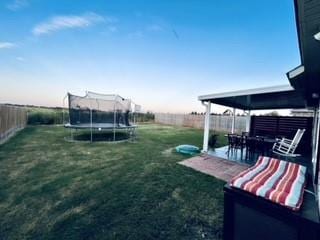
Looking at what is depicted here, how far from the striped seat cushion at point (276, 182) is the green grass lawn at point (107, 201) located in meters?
0.89

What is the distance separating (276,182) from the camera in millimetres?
2062

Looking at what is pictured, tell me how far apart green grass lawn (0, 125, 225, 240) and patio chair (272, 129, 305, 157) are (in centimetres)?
332

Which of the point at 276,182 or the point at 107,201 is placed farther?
the point at 107,201

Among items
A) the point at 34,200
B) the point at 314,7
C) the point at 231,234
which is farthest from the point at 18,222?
the point at 314,7

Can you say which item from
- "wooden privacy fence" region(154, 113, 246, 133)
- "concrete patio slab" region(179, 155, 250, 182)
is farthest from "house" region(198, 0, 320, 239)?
"wooden privacy fence" region(154, 113, 246, 133)

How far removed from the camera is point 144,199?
3.10 metres

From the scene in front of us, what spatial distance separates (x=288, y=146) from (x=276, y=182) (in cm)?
457

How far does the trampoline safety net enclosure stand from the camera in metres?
10.1

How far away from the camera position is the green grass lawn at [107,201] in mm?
2309

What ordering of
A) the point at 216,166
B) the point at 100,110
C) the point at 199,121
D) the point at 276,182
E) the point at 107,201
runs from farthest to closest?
the point at 199,121 → the point at 100,110 → the point at 216,166 → the point at 107,201 → the point at 276,182

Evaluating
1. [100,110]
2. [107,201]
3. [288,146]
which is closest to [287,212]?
[107,201]

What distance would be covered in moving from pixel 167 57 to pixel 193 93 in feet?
18.3

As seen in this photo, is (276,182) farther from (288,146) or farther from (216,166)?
(288,146)

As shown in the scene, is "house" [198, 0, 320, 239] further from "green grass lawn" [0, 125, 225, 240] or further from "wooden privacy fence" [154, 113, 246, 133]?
"wooden privacy fence" [154, 113, 246, 133]
